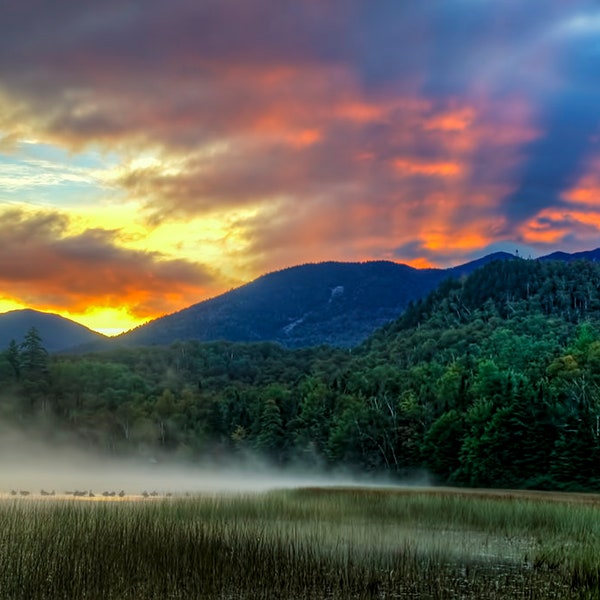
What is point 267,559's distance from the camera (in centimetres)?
1747

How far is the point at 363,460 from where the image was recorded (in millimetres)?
94500

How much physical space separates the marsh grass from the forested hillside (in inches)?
1769

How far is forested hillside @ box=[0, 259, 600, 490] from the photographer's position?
68938mm

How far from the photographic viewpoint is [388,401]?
105188 mm

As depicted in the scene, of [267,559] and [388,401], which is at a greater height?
[388,401]

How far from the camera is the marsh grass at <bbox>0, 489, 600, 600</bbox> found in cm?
1521

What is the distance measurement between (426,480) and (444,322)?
118m

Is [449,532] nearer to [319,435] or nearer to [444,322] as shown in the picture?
[319,435]

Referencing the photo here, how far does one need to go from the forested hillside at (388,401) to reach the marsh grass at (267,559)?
44922 mm

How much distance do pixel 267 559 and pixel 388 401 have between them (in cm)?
8896

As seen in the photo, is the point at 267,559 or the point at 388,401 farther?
the point at 388,401

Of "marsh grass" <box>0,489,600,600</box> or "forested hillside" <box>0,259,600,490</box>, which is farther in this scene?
"forested hillside" <box>0,259,600,490</box>

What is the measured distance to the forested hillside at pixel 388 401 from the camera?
226 feet

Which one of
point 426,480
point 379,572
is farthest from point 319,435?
point 379,572
